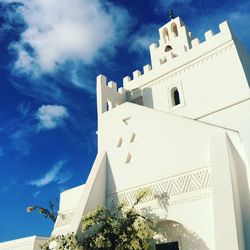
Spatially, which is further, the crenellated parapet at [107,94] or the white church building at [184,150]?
the crenellated parapet at [107,94]

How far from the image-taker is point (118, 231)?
1034 centimetres

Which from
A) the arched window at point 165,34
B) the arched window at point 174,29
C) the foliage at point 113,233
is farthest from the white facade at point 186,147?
the arched window at point 174,29

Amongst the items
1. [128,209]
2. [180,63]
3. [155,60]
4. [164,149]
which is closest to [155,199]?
[128,209]

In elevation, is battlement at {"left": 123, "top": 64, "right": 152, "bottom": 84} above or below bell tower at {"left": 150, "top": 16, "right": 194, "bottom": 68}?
below

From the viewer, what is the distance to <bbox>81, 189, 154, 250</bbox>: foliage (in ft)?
32.9

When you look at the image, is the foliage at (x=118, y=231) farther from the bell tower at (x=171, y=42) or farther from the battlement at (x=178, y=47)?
the bell tower at (x=171, y=42)

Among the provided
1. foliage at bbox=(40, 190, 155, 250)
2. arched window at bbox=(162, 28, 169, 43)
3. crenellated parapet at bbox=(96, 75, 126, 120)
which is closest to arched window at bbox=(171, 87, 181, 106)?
crenellated parapet at bbox=(96, 75, 126, 120)

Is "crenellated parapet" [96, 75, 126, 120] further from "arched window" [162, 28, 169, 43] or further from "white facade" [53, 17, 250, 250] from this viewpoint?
"arched window" [162, 28, 169, 43]

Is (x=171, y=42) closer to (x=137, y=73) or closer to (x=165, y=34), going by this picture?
(x=165, y=34)

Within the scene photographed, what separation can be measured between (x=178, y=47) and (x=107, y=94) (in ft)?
18.6

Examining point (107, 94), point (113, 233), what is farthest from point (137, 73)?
point (113, 233)

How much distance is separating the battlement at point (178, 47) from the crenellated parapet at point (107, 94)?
0.87 metres

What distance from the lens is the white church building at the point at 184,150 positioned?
933 cm

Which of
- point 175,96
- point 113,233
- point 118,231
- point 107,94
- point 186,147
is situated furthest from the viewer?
point 107,94
